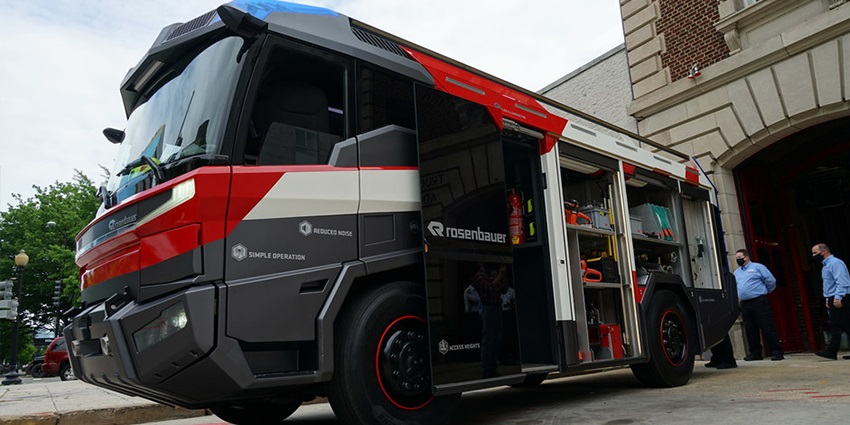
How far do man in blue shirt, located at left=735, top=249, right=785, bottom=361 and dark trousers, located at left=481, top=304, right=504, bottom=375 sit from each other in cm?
673

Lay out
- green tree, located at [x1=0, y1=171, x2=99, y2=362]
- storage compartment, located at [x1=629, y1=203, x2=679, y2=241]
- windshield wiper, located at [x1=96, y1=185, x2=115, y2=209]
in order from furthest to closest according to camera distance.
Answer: green tree, located at [x1=0, y1=171, x2=99, y2=362]
storage compartment, located at [x1=629, y1=203, x2=679, y2=241]
windshield wiper, located at [x1=96, y1=185, x2=115, y2=209]

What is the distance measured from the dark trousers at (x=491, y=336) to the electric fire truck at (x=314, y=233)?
0.02 meters

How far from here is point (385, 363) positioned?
3920 millimetres

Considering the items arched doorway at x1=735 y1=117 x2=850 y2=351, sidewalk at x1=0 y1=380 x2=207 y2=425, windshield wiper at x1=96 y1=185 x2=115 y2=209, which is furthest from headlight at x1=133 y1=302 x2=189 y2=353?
arched doorway at x1=735 y1=117 x2=850 y2=351

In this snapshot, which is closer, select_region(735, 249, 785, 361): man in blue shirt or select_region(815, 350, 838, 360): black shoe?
select_region(815, 350, 838, 360): black shoe

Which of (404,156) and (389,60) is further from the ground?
(389,60)

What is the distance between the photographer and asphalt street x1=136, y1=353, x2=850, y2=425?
14.1 feet

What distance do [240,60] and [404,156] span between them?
4.25 ft

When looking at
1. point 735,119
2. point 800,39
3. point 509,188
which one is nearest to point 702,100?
point 735,119

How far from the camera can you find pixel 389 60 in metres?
4.38

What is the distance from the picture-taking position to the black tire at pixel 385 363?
3.70 metres

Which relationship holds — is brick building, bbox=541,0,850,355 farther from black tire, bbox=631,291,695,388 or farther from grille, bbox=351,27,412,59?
grille, bbox=351,27,412,59

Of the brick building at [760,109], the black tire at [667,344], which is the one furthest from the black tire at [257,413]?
the brick building at [760,109]

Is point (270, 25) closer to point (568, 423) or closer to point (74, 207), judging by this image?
point (568, 423)
